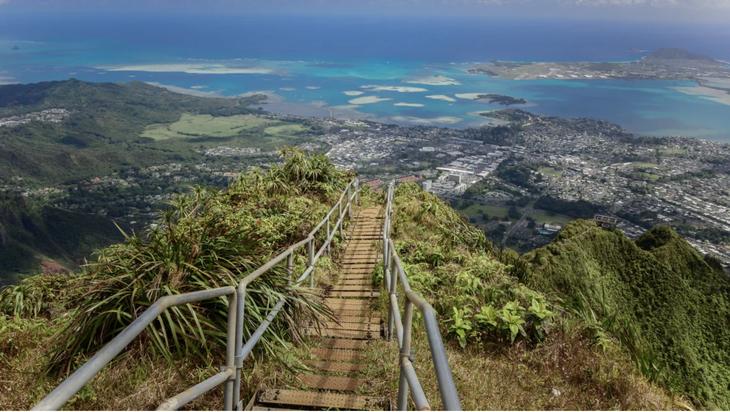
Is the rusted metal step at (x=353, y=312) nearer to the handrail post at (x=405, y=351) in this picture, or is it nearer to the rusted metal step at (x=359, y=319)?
the rusted metal step at (x=359, y=319)

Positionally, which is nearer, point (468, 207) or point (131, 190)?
point (468, 207)

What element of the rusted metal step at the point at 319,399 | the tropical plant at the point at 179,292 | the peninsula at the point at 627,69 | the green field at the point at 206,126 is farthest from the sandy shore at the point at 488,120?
the rusted metal step at the point at 319,399

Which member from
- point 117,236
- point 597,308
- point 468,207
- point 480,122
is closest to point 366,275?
point 597,308

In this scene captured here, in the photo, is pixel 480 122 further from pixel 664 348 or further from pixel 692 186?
pixel 664 348

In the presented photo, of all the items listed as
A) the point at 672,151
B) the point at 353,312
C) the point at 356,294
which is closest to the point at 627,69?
the point at 672,151

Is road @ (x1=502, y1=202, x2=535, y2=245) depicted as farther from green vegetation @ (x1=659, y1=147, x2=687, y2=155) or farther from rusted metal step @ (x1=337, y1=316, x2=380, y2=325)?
green vegetation @ (x1=659, y1=147, x2=687, y2=155)

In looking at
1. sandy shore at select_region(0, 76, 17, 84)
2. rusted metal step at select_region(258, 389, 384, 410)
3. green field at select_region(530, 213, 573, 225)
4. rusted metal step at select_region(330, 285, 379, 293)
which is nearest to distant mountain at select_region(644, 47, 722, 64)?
green field at select_region(530, 213, 573, 225)

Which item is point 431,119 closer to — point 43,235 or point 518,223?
point 518,223
